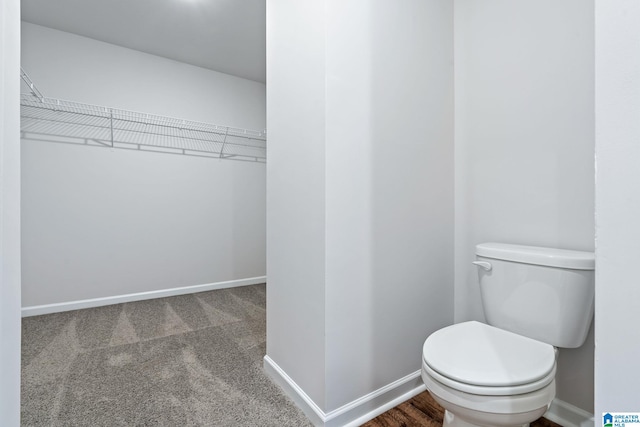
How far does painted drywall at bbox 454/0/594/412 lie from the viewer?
1225 mm

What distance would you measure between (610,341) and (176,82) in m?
3.60

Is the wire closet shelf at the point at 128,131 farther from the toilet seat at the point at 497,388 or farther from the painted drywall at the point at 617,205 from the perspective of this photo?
the painted drywall at the point at 617,205

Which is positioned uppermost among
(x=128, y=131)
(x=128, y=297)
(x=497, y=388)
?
(x=128, y=131)

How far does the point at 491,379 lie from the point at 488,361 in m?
0.11

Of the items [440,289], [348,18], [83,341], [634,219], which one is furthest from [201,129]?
[634,219]

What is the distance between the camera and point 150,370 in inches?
66.4

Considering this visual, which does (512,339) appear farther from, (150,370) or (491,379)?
(150,370)

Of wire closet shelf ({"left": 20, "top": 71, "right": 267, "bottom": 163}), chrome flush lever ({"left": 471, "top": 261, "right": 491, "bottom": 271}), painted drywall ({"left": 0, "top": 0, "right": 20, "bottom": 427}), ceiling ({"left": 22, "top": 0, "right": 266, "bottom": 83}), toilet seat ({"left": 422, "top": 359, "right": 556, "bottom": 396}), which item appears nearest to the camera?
painted drywall ({"left": 0, "top": 0, "right": 20, "bottom": 427})

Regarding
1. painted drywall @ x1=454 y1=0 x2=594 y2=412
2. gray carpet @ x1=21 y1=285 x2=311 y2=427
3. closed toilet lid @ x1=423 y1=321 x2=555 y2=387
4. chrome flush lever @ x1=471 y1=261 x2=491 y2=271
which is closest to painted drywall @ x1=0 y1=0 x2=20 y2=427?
gray carpet @ x1=21 y1=285 x2=311 y2=427

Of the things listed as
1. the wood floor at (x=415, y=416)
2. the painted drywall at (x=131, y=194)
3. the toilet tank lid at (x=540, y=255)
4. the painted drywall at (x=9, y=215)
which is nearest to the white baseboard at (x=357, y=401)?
the wood floor at (x=415, y=416)

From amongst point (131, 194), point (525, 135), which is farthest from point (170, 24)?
point (525, 135)
